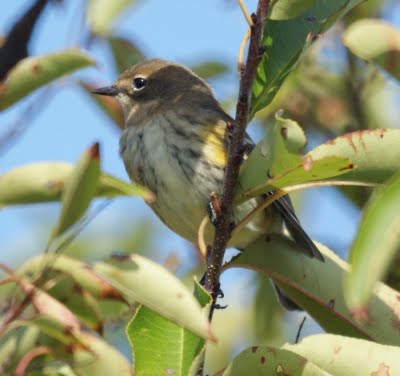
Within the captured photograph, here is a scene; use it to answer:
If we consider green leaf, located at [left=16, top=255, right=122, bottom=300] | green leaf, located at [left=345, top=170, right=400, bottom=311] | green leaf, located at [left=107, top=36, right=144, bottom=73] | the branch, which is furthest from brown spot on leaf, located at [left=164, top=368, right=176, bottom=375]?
green leaf, located at [left=107, top=36, right=144, bottom=73]

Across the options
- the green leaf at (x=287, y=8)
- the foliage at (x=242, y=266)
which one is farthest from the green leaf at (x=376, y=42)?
the green leaf at (x=287, y=8)

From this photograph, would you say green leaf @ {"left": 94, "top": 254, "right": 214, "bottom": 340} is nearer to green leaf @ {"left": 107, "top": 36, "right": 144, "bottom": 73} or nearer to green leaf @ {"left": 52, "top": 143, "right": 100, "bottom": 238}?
green leaf @ {"left": 52, "top": 143, "right": 100, "bottom": 238}

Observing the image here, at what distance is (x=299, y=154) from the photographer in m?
2.03

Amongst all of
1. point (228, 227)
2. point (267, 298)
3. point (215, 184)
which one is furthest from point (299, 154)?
point (267, 298)

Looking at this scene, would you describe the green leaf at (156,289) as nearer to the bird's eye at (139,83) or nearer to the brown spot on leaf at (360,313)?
the brown spot on leaf at (360,313)

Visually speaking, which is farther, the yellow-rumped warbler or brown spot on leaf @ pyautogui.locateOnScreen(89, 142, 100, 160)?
the yellow-rumped warbler

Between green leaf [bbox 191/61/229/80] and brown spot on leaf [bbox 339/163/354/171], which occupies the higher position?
brown spot on leaf [bbox 339/163/354/171]

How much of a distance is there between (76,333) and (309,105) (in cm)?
288

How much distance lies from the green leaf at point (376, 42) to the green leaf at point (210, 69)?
1.42 meters

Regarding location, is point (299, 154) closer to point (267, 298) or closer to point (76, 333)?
point (76, 333)

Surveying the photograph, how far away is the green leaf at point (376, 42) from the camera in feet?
8.93

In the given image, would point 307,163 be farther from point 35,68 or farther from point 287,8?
point 35,68

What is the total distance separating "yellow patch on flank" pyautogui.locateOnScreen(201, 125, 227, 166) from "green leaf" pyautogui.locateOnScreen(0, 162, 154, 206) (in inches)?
58.9

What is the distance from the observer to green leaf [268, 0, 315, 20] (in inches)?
85.9
